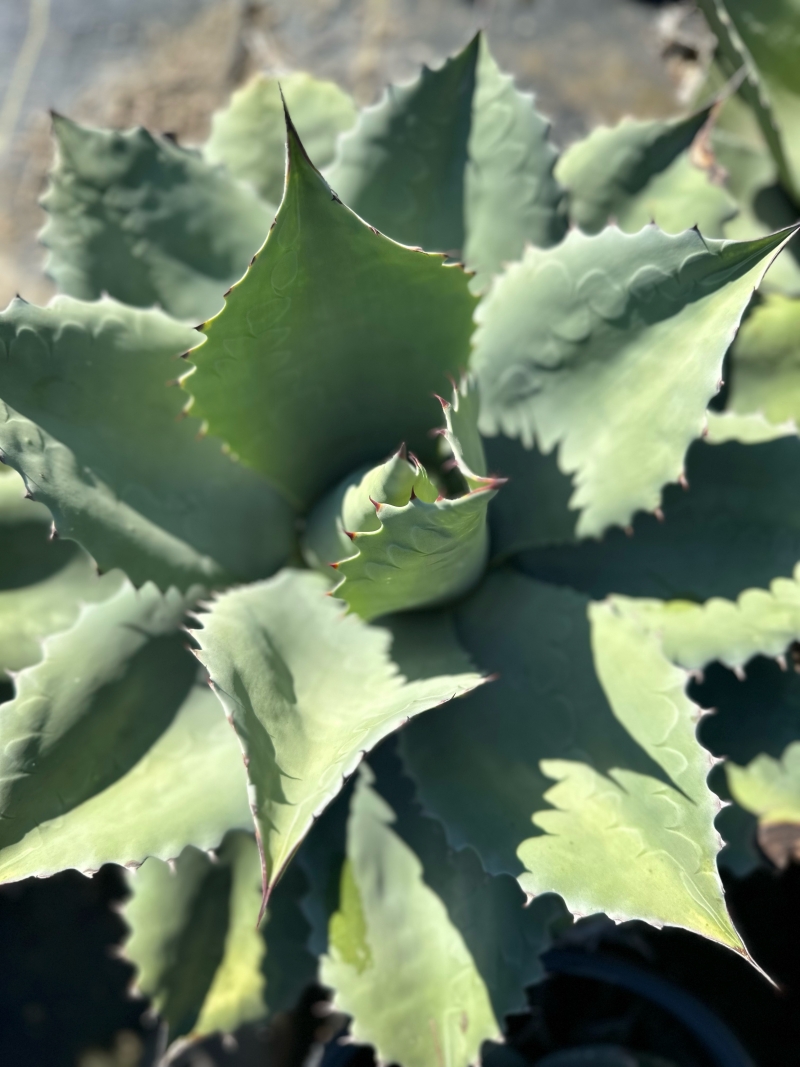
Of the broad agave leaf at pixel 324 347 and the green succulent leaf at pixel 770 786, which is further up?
the broad agave leaf at pixel 324 347

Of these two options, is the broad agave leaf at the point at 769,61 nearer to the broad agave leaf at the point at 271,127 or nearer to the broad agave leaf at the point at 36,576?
the broad agave leaf at the point at 271,127

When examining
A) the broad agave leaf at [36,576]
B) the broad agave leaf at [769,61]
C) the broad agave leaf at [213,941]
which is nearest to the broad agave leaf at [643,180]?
the broad agave leaf at [769,61]

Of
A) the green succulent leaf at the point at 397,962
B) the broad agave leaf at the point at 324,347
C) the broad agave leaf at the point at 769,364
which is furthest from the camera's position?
the broad agave leaf at the point at 769,364

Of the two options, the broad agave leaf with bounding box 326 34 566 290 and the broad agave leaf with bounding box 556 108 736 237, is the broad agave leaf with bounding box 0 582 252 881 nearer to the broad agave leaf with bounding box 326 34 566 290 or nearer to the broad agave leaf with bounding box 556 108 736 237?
the broad agave leaf with bounding box 326 34 566 290

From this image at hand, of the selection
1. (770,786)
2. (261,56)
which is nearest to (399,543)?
(770,786)

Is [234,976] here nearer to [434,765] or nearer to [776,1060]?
[434,765]

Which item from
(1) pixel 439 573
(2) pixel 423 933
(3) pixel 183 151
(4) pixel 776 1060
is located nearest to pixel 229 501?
(1) pixel 439 573

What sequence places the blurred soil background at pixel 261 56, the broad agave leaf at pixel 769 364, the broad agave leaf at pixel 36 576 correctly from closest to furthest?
the broad agave leaf at pixel 36 576 → the broad agave leaf at pixel 769 364 → the blurred soil background at pixel 261 56

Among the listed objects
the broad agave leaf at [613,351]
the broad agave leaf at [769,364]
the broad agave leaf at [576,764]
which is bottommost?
the broad agave leaf at [576,764]
